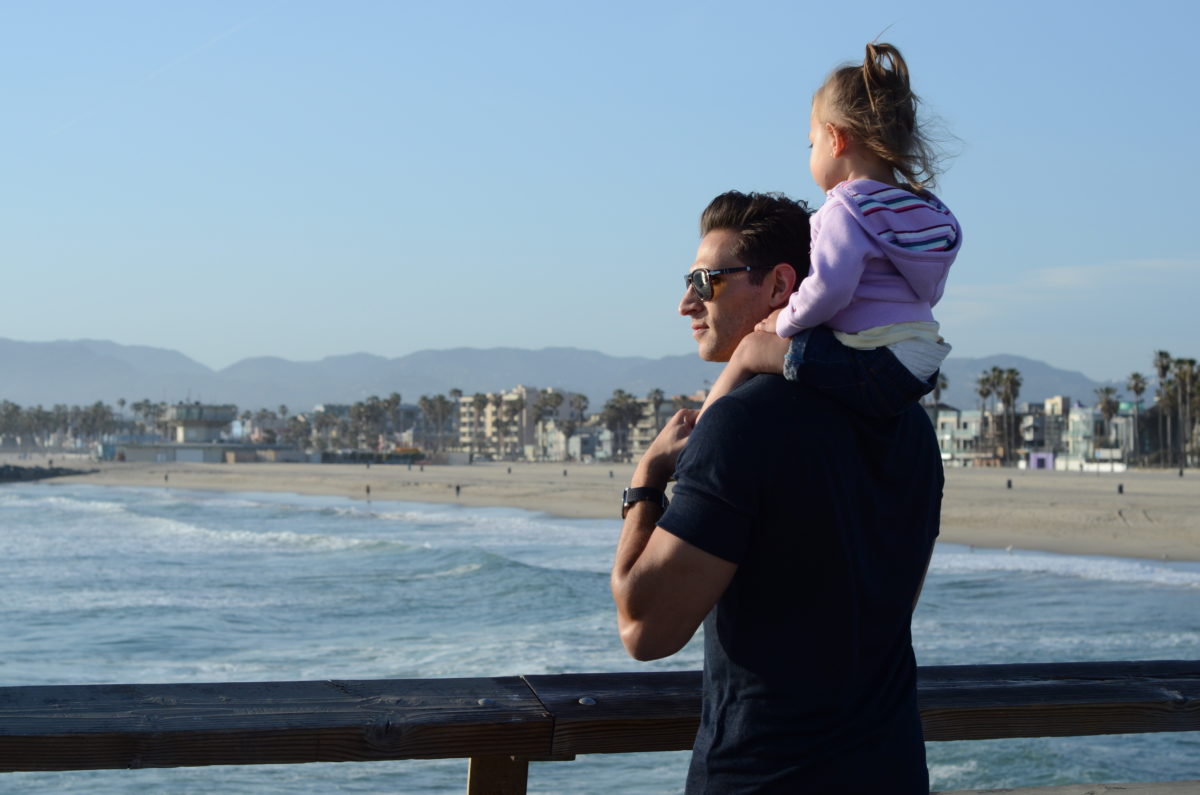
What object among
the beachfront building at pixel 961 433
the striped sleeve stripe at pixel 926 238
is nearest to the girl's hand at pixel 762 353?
the striped sleeve stripe at pixel 926 238

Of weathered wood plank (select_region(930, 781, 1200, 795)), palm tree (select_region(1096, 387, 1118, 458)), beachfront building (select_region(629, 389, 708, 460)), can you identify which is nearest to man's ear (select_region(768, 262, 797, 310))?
weathered wood plank (select_region(930, 781, 1200, 795))

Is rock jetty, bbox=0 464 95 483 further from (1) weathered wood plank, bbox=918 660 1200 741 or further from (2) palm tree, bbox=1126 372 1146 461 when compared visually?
(1) weathered wood plank, bbox=918 660 1200 741

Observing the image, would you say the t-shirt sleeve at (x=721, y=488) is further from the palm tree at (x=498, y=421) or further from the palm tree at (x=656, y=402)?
the palm tree at (x=498, y=421)

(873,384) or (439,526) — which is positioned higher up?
(873,384)

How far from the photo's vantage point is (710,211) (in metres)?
2.05

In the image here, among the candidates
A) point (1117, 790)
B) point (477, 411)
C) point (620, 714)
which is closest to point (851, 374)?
point (620, 714)

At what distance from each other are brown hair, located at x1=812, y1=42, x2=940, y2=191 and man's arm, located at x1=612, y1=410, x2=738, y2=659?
1.80 feet

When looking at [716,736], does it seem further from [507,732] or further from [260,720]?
[260,720]

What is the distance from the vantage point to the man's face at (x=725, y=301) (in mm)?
2016

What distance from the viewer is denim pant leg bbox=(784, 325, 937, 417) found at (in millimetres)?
1732

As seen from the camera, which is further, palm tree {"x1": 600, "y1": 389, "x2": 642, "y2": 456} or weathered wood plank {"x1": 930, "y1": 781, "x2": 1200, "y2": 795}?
palm tree {"x1": 600, "y1": 389, "x2": 642, "y2": 456}

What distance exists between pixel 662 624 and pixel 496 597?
1998 centimetres

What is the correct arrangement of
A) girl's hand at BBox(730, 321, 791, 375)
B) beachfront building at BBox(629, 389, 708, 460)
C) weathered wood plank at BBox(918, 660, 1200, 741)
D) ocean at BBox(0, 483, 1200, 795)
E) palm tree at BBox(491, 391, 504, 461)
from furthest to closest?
palm tree at BBox(491, 391, 504, 461) → beachfront building at BBox(629, 389, 708, 460) → ocean at BBox(0, 483, 1200, 795) → weathered wood plank at BBox(918, 660, 1200, 741) → girl's hand at BBox(730, 321, 791, 375)

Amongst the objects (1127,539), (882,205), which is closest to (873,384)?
(882,205)
